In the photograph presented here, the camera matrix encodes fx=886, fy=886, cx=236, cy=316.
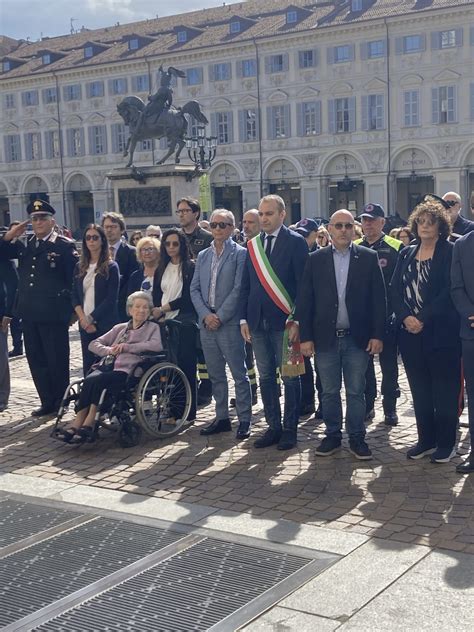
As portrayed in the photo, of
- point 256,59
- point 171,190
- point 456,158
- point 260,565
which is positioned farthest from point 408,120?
point 260,565

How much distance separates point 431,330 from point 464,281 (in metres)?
0.50

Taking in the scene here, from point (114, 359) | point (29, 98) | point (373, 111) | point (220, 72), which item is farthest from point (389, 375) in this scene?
point (29, 98)

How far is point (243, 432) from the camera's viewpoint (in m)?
7.57

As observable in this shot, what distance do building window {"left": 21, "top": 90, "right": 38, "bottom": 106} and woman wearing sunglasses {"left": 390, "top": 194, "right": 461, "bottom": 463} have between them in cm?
6165

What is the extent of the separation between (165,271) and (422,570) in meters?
4.57

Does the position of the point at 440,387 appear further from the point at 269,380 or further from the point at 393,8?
the point at 393,8

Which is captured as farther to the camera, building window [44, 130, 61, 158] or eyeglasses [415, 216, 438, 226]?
building window [44, 130, 61, 158]

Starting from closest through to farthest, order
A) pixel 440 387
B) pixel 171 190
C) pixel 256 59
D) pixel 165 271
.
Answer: pixel 440 387
pixel 165 271
pixel 171 190
pixel 256 59

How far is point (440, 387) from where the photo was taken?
671cm

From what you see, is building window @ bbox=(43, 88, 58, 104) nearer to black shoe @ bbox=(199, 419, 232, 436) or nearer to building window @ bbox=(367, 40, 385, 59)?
building window @ bbox=(367, 40, 385, 59)

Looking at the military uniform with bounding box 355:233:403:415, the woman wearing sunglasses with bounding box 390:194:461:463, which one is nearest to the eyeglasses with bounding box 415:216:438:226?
the woman wearing sunglasses with bounding box 390:194:461:463

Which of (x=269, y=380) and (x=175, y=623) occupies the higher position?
(x=269, y=380)

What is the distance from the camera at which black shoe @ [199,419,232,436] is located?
25.4ft

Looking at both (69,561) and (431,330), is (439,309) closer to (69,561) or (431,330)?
(431,330)
